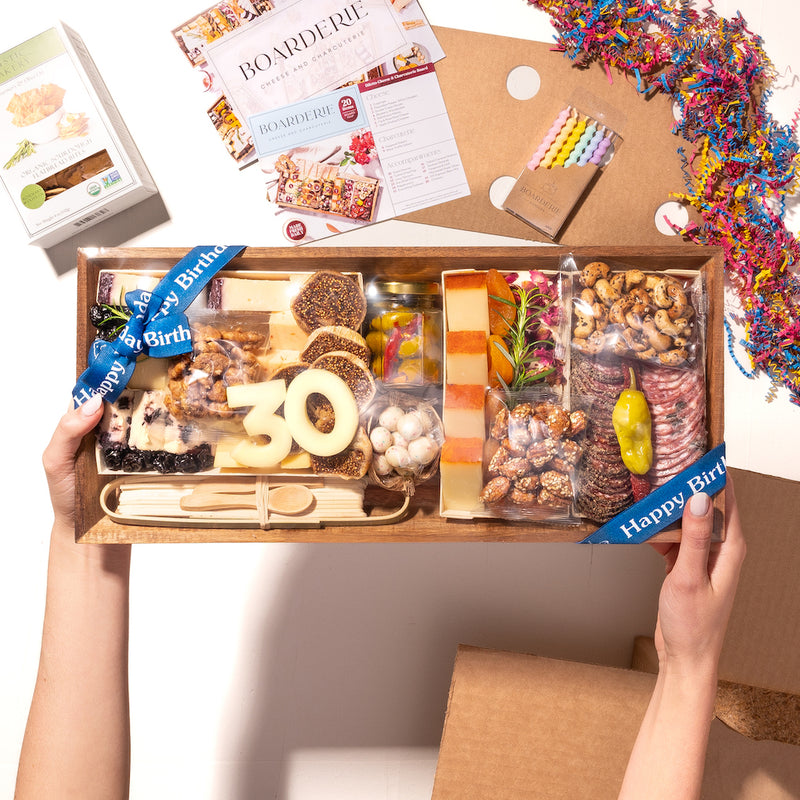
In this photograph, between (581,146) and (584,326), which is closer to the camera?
(584,326)

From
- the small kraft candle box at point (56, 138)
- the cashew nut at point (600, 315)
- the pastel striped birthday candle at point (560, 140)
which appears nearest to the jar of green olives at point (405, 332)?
the cashew nut at point (600, 315)

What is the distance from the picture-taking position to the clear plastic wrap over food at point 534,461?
0.93m

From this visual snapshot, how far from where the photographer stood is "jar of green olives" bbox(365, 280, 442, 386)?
1002mm

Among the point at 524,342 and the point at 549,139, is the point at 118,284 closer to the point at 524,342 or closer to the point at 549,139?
the point at 524,342

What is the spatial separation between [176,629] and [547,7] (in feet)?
5.69

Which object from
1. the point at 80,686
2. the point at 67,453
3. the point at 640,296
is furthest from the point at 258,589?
the point at 640,296

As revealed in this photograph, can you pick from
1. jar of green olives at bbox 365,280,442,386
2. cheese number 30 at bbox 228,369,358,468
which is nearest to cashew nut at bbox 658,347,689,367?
jar of green olives at bbox 365,280,442,386

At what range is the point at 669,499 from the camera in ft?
3.02

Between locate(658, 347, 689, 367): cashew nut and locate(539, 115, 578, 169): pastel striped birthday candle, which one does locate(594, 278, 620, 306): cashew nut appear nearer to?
locate(658, 347, 689, 367): cashew nut

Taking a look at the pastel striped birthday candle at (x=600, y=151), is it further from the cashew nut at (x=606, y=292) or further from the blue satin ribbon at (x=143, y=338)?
the blue satin ribbon at (x=143, y=338)

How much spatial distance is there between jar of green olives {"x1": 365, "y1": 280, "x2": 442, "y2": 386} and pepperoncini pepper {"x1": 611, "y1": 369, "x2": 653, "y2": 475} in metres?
0.29

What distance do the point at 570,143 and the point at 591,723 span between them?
1.22 meters

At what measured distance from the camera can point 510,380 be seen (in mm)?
985

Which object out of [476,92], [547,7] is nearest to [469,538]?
[476,92]
